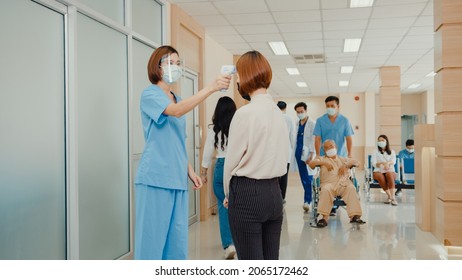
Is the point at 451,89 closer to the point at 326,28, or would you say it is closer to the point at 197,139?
the point at 326,28

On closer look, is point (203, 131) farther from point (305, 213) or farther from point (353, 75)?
point (353, 75)

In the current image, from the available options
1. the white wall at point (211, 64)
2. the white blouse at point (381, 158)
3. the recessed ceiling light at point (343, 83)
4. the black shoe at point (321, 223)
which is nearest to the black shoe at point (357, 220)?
the black shoe at point (321, 223)

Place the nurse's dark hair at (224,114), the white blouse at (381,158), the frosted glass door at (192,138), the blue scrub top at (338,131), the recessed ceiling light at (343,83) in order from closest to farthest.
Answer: the nurse's dark hair at (224,114) → the frosted glass door at (192,138) → the blue scrub top at (338,131) → the white blouse at (381,158) → the recessed ceiling light at (343,83)

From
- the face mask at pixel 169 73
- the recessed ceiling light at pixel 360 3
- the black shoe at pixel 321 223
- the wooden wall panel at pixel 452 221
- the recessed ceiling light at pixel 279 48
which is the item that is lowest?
the black shoe at pixel 321 223

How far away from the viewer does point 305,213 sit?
6602 millimetres

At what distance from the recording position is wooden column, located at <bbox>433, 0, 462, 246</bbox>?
14.1 feet

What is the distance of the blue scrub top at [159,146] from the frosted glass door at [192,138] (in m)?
3.53

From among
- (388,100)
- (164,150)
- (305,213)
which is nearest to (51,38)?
(164,150)

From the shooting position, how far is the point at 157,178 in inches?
93.0

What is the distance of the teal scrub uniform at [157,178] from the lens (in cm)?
236

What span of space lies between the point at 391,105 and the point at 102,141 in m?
8.71

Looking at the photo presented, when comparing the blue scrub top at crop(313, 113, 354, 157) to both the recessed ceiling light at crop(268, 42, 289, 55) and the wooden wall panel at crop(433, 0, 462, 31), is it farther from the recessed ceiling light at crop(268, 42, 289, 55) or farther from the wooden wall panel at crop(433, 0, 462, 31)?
the recessed ceiling light at crop(268, 42, 289, 55)

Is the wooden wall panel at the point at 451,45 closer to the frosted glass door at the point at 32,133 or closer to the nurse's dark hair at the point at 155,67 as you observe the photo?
the nurse's dark hair at the point at 155,67

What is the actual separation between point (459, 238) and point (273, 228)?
3.06m
